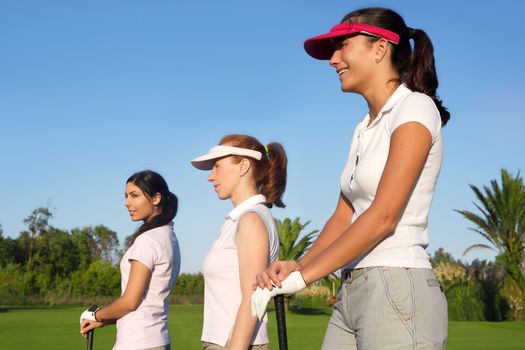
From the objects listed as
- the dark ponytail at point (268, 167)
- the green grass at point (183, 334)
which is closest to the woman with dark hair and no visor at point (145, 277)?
the dark ponytail at point (268, 167)

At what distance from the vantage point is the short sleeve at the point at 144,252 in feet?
14.3

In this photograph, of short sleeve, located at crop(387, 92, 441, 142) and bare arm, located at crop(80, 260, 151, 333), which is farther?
bare arm, located at crop(80, 260, 151, 333)

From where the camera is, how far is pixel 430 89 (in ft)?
8.53

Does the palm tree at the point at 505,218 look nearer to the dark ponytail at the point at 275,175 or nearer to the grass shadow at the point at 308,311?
the grass shadow at the point at 308,311

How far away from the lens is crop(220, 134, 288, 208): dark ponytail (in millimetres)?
3805

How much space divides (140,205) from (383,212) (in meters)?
2.83

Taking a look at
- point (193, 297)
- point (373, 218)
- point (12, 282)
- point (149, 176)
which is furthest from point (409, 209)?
point (12, 282)

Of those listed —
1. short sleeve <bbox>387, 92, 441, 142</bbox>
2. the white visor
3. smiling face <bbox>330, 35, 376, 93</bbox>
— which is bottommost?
short sleeve <bbox>387, 92, 441, 142</bbox>

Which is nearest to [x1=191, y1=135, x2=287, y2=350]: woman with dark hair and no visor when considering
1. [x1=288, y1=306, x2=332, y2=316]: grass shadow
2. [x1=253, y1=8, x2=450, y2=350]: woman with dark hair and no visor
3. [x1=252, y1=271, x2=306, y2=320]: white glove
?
[x1=253, y1=8, x2=450, y2=350]: woman with dark hair and no visor

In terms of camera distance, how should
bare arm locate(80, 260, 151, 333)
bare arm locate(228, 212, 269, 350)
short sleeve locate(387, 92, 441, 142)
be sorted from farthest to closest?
bare arm locate(80, 260, 151, 333) → bare arm locate(228, 212, 269, 350) → short sleeve locate(387, 92, 441, 142)

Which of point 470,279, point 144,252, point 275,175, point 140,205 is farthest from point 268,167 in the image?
point 470,279

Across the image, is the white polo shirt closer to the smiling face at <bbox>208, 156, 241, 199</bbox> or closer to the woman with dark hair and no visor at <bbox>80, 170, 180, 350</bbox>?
the smiling face at <bbox>208, 156, 241, 199</bbox>

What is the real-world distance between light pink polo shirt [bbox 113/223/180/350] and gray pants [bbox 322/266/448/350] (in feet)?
7.08

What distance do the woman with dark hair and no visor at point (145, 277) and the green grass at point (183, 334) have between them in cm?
901
